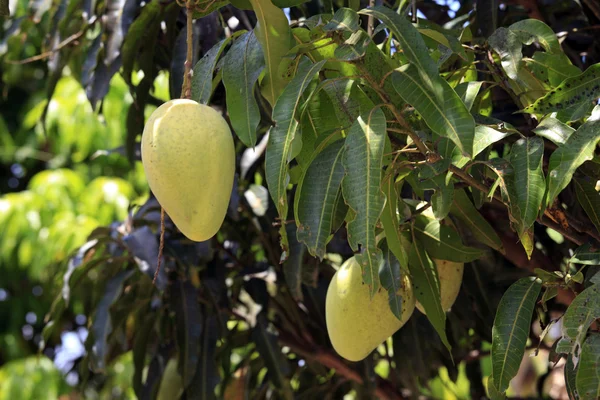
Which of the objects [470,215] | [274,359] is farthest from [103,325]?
[470,215]

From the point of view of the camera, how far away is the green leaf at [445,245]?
3.56 ft

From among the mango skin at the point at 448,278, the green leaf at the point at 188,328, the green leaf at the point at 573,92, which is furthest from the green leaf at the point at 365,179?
the green leaf at the point at 188,328

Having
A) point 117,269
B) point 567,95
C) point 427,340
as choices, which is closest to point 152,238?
point 117,269

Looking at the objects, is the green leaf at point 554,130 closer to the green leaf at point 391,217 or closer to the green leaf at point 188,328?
the green leaf at point 391,217

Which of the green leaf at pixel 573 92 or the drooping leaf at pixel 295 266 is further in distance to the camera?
the drooping leaf at pixel 295 266

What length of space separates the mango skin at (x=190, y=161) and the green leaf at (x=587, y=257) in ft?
1.25

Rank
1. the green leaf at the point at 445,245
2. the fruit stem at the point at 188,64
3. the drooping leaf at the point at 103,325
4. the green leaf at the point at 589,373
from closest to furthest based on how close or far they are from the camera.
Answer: the green leaf at the point at 589,373, the fruit stem at the point at 188,64, the green leaf at the point at 445,245, the drooping leaf at the point at 103,325

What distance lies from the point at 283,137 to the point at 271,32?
0.45 feet

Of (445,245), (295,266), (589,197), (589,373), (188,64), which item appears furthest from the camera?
(295,266)

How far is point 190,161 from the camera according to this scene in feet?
2.67

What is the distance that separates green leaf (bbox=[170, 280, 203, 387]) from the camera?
4.94 feet

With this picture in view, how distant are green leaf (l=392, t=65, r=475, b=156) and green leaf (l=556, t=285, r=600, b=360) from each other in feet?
0.62

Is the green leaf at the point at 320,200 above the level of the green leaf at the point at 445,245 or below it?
above

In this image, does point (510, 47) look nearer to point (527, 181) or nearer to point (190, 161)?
point (527, 181)
